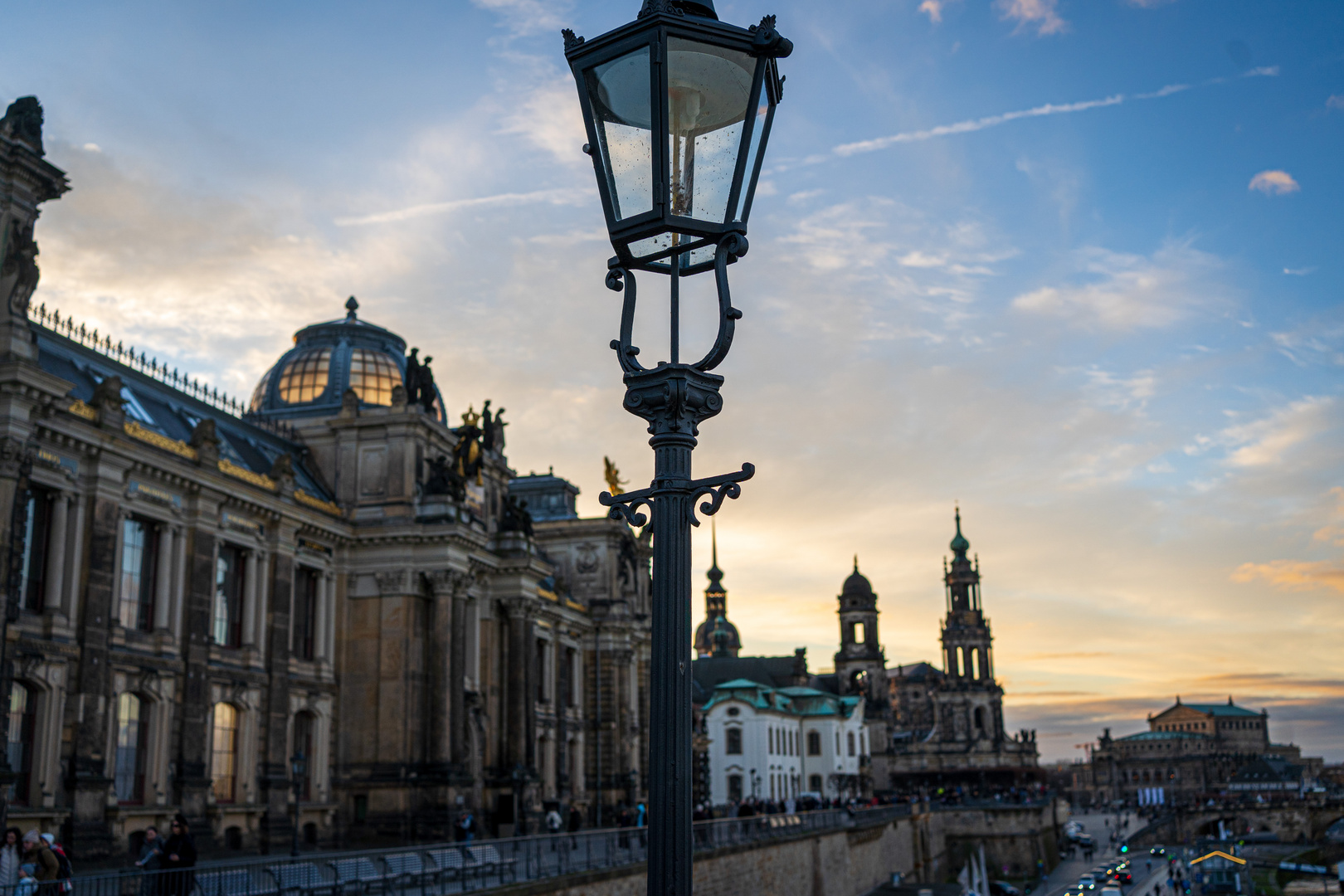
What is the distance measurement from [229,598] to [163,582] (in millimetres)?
3279

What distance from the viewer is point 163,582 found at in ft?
100

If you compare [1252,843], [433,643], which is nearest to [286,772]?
[433,643]

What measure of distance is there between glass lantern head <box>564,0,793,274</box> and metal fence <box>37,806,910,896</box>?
10018 mm

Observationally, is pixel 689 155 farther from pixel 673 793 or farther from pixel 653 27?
pixel 673 793

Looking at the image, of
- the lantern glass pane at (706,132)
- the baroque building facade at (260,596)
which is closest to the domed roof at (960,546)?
the baroque building facade at (260,596)

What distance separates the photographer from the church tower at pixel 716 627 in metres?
140

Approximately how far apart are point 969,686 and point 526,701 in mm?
97776

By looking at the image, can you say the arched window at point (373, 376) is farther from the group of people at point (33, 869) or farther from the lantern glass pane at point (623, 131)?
the lantern glass pane at point (623, 131)

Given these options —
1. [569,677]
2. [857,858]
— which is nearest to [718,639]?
[857,858]

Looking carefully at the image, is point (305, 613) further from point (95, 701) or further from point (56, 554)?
point (56, 554)

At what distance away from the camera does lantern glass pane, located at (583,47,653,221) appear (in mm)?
5688

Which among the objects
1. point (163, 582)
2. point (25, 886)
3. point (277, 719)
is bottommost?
point (25, 886)

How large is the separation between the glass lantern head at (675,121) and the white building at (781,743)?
9109cm

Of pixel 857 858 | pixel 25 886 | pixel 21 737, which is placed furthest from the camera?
pixel 857 858
